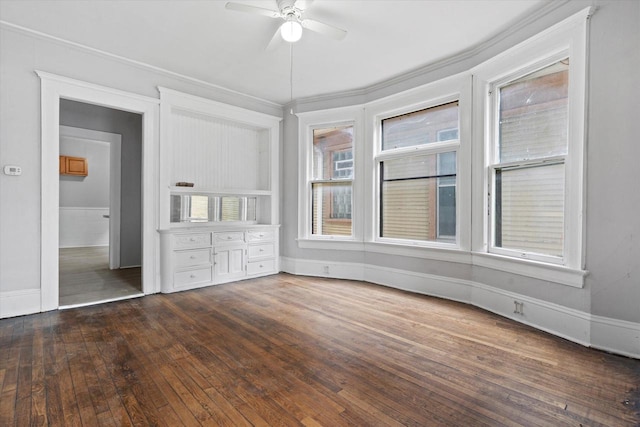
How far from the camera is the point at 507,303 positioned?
3.20 meters

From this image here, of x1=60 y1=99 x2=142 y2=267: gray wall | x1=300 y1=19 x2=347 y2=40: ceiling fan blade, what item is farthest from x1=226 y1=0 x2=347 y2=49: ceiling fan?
x1=60 y1=99 x2=142 y2=267: gray wall

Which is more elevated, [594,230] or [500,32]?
→ [500,32]

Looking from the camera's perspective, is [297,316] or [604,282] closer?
[604,282]

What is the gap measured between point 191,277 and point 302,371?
275cm

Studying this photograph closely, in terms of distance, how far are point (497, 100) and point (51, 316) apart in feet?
16.9

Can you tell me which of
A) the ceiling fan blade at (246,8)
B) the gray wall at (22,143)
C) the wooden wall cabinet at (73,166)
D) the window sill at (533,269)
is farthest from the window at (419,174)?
the wooden wall cabinet at (73,166)

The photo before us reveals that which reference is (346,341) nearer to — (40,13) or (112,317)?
(112,317)

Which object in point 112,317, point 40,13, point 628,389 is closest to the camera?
point 628,389

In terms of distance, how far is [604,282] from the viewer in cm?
249

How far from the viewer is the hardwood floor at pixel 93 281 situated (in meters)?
3.88

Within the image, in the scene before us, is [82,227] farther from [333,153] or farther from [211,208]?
[333,153]

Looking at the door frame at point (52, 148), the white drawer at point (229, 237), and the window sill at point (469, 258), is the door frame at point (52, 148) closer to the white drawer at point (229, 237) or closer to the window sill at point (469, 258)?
the white drawer at point (229, 237)

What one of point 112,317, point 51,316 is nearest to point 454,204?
point 112,317

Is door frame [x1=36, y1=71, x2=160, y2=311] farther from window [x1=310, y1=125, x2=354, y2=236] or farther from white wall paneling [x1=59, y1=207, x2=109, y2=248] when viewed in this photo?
white wall paneling [x1=59, y1=207, x2=109, y2=248]
